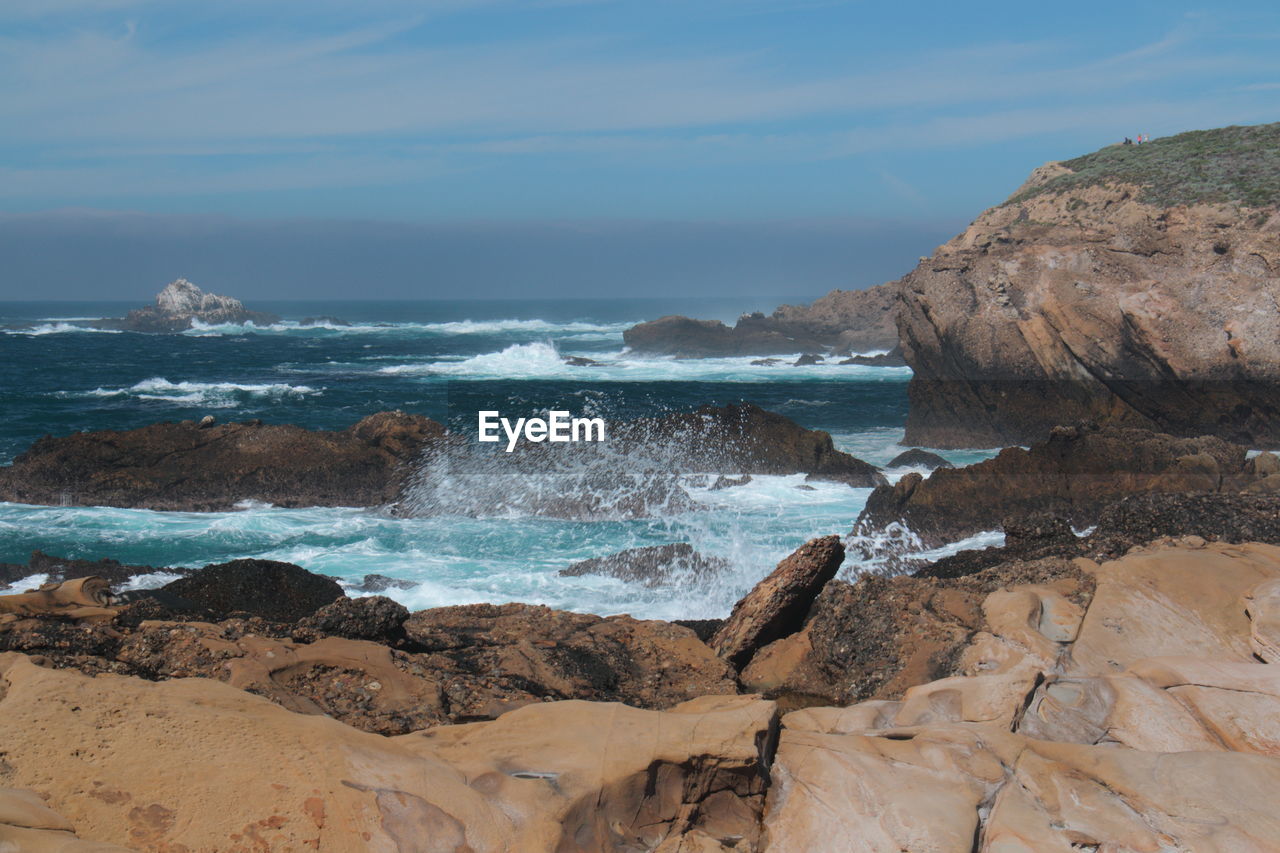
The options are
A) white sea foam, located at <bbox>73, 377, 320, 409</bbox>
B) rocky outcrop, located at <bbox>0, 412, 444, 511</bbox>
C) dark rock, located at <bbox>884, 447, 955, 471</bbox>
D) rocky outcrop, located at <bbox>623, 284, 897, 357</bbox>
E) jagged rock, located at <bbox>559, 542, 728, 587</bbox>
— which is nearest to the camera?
jagged rock, located at <bbox>559, 542, 728, 587</bbox>

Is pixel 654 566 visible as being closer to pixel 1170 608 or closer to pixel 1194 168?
pixel 1170 608

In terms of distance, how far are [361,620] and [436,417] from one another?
24493 mm

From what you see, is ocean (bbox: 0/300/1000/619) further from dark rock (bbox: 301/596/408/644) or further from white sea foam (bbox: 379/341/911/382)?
dark rock (bbox: 301/596/408/644)

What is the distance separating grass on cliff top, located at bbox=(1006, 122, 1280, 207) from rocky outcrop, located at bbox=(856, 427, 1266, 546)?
58.4 ft

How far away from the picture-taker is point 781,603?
323 inches

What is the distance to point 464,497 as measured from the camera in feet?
58.2

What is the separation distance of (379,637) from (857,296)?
56.7 metres

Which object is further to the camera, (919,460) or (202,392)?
(202,392)

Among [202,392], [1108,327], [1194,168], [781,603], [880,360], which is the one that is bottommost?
[781,603]

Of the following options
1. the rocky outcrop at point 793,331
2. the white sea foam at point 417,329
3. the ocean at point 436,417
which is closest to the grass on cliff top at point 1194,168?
the ocean at point 436,417

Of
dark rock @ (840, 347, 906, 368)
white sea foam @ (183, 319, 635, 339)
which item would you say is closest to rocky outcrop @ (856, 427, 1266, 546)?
dark rock @ (840, 347, 906, 368)

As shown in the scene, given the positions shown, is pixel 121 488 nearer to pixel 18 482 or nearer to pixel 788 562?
pixel 18 482

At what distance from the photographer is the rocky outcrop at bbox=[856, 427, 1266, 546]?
1403 centimetres

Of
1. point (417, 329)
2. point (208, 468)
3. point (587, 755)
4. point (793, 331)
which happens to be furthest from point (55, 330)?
point (587, 755)
